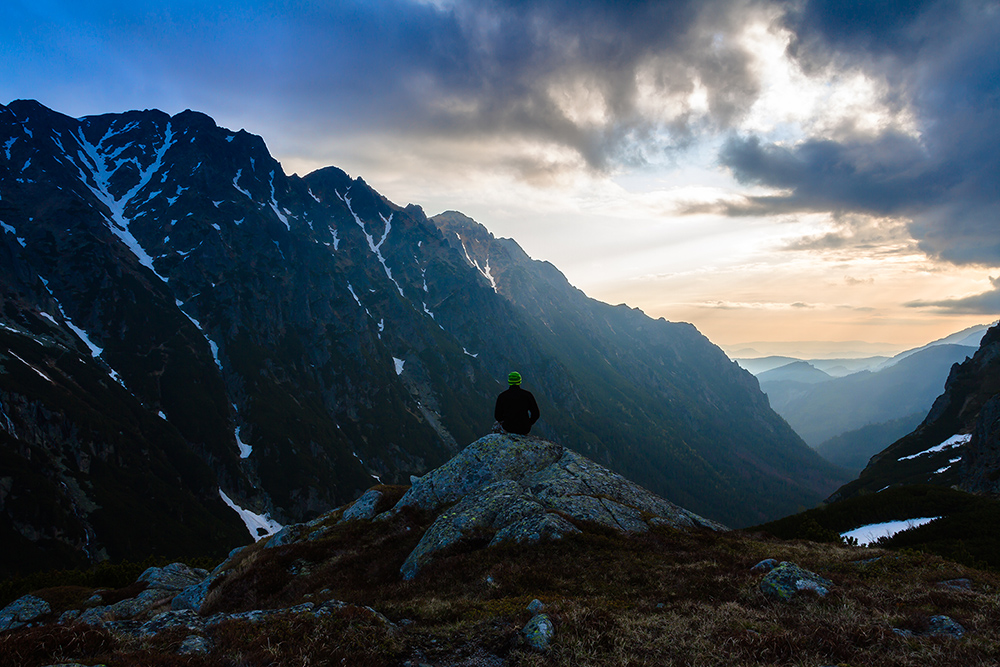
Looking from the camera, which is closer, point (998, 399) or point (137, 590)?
point (137, 590)

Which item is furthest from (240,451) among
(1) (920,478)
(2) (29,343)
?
(1) (920,478)

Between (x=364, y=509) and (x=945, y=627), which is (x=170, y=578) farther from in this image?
(x=945, y=627)

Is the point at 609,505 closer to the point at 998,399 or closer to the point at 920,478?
the point at 998,399

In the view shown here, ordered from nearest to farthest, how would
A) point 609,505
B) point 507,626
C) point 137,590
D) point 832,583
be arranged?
point 507,626 < point 832,583 < point 609,505 < point 137,590

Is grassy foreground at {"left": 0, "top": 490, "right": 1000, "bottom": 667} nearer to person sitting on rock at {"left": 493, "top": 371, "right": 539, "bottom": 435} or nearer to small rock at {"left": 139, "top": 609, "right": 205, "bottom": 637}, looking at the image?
small rock at {"left": 139, "top": 609, "right": 205, "bottom": 637}

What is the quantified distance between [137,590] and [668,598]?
3350 centimetres

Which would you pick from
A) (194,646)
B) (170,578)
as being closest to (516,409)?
(194,646)

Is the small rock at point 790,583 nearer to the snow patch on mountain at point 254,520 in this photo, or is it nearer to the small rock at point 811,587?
the small rock at point 811,587

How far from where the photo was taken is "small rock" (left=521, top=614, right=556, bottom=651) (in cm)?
943

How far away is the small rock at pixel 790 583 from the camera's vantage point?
1178cm

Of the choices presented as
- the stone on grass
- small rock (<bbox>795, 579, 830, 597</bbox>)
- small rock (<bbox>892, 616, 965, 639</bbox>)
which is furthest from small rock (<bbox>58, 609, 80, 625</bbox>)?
small rock (<bbox>892, 616, 965, 639</bbox>)

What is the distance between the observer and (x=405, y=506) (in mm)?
25828

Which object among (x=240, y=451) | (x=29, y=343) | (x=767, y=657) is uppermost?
(x=29, y=343)

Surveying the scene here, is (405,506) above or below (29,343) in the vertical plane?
below
